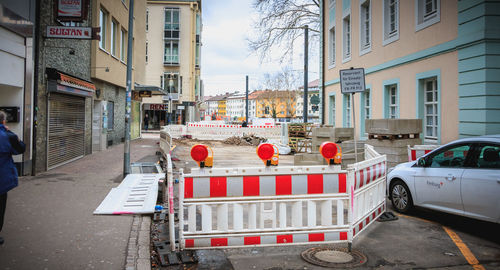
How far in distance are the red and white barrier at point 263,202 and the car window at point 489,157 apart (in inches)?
88.1

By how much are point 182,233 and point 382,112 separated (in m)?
12.2

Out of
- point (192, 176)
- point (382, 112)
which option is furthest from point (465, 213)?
point (382, 112)

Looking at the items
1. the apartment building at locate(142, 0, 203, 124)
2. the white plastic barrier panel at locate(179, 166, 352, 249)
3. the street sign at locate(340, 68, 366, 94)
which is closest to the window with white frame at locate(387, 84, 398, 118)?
the street sign at locate(340, 68, 366, 94)

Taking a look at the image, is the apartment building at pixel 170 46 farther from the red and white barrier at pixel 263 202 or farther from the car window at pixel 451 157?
the red and white barrier at pixel 263 202

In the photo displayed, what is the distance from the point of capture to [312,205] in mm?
5066

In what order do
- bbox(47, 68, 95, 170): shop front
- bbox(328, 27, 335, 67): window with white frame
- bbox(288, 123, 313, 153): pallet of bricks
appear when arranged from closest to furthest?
bbox(47, 68, 95, 170): shop front → bbox(288, 123, 313, 153): pallet of bricks → bbox(328, 27, 335, 67): window with white frame

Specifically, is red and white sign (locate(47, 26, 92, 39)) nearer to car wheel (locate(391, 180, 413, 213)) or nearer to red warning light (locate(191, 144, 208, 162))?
red warning light (locate(191, 144, 208, 162))

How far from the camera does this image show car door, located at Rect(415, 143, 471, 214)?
633 cm

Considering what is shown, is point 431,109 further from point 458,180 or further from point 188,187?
point 188,187

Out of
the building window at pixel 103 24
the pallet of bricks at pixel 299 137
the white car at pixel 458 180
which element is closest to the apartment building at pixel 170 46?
the pallet of bricks at pixel 299 137

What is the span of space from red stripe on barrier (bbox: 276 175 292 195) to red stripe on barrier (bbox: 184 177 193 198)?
1.05 meters

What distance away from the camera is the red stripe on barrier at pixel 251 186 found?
4.88 meters

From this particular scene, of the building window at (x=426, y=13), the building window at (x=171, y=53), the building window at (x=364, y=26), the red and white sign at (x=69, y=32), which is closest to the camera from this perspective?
the red and white sign at (x=69, y=32)

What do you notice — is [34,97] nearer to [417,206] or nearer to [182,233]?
[182,233]
